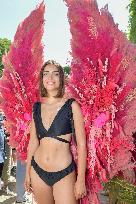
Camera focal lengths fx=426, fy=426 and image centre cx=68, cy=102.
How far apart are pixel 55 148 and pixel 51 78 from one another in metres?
0.61

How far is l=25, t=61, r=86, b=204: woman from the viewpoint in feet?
11.9

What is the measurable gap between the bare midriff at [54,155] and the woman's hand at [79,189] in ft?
0.61

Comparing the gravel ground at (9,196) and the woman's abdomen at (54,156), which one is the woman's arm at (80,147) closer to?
the woman's abdomen at (54,156)

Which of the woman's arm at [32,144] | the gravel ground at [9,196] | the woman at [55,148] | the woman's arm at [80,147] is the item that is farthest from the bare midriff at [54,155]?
the gravel ground at [9,196]

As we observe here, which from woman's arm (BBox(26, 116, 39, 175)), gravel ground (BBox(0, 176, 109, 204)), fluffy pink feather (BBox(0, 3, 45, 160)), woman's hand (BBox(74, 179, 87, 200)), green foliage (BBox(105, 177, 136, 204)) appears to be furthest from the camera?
gravel ground (BBox(0, 176, 109, 204))

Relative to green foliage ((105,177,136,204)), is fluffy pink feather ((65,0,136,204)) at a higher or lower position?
higher

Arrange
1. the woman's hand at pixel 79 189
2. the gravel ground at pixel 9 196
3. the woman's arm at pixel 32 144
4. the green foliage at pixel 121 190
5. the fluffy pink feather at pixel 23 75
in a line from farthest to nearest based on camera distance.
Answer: the gravel ground at pixel 9 196 → the fluffy pink feather at pixel 23 75 → the woman's arm at pixel 32 144 → the green foliage at pixel 121 190 → the woman's hand at pixel 79 189

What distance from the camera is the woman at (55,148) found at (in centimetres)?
363

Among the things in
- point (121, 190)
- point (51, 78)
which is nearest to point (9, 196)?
point (121, 190)

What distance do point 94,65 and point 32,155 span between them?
1.05 meters

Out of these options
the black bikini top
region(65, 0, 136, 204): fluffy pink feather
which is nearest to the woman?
the black bikini top

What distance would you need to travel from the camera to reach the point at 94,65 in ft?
12.1

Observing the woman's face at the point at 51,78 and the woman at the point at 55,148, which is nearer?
the woman at the point at 55,148

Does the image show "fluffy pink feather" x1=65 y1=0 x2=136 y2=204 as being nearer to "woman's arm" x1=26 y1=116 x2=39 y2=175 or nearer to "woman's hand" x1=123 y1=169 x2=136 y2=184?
"woman's hand" x1=123 y1=169 x2=136 y2=184
